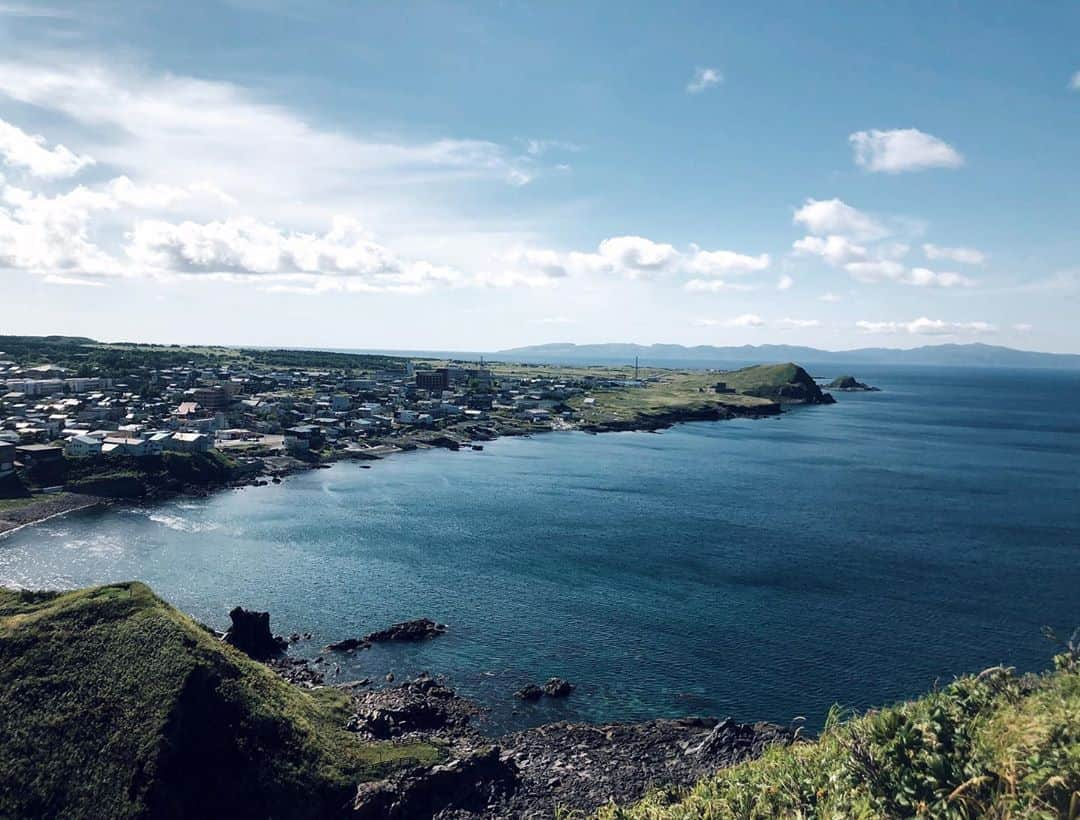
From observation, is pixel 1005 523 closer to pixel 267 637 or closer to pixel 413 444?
pixel 267 637

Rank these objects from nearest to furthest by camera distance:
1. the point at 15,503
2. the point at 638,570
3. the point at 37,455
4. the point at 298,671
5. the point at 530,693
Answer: the point at 530,693 → the point at 298,671 → the point at 638,570 → the point at 15,503 → the point at 37,455

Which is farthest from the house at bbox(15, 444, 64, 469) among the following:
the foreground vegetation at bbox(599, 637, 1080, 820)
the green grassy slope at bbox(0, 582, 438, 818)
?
the foreground vegetation at bbox(599, 637, 1080, 820)

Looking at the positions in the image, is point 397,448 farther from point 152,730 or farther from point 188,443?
point 152,730

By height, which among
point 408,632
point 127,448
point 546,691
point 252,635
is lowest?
point 546,691

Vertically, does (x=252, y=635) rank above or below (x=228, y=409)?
below

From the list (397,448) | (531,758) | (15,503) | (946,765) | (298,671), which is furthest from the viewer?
(397,448)

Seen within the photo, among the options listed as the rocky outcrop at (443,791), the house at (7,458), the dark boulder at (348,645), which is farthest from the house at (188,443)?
the rocky outcrop at (443,791)

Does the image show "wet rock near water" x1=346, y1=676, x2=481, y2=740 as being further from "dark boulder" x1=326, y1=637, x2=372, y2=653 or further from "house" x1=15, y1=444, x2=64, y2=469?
"house" x1=15, y1=444, x2=64, y2=469

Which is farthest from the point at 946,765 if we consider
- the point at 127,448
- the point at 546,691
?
the point at 127,448
